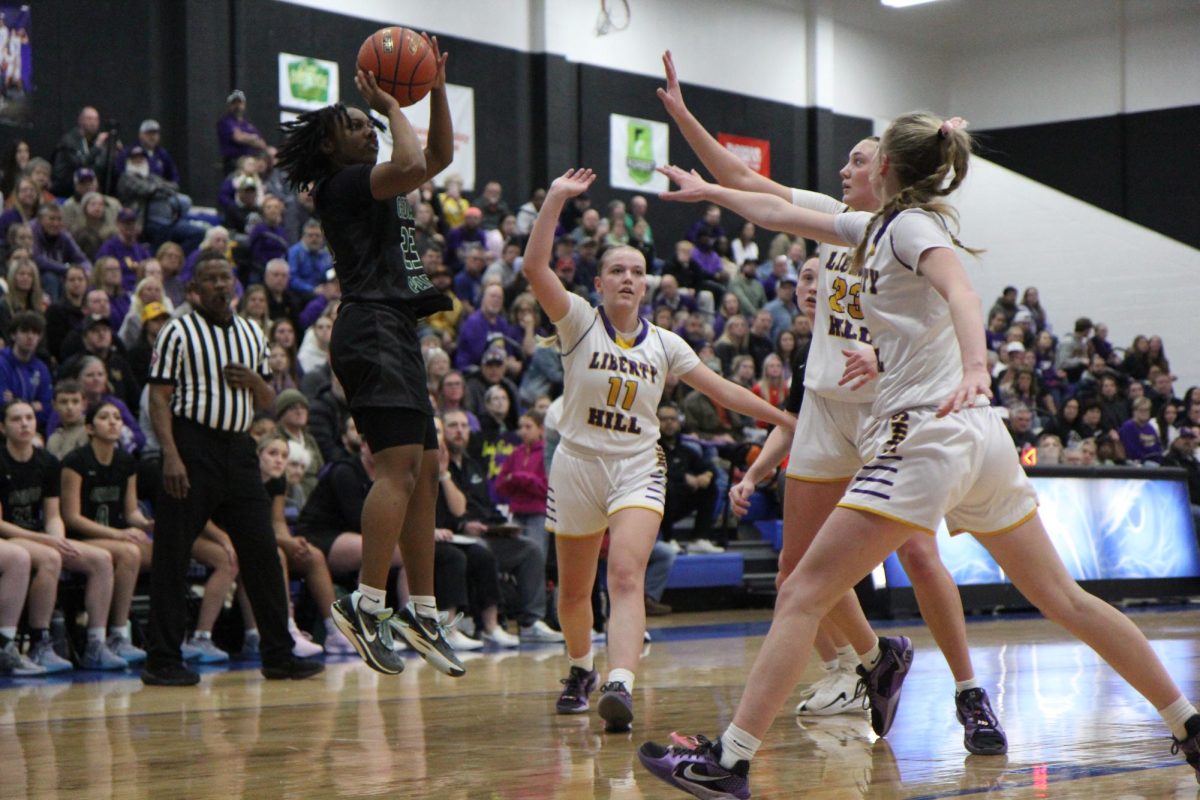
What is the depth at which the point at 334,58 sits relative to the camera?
1819 cm

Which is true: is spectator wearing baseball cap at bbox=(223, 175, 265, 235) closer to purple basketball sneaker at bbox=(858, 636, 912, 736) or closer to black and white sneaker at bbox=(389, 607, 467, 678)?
black and white sneaker at bbox=(389, 607, 467, 678)

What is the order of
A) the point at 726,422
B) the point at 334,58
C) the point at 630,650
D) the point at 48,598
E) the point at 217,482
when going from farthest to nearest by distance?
the point at 334,58 → the point at 726,422 → the point at 48,598 → the point at 217,482 → the point at 630,650

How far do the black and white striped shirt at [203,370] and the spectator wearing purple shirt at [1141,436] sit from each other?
1235cm

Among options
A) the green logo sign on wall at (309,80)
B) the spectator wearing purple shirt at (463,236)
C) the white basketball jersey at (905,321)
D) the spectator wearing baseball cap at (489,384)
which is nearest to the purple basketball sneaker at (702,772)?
the white basketball jersey at (905,321)

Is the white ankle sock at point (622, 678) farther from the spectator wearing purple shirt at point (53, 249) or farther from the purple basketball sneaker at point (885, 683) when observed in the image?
the spectator wearing purple shirt at point (53, 249)

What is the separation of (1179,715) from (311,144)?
135 inches

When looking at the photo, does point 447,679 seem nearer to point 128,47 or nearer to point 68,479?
point 68,479

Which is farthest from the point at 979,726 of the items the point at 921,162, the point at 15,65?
the point at 15,65

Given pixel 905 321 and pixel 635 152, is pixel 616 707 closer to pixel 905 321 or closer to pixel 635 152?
pixel 905 321

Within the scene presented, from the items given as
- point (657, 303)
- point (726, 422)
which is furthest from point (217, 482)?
point (657, 303)

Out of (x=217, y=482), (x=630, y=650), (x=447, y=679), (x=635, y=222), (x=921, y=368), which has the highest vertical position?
(x=635, y=222)

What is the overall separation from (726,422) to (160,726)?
885cm

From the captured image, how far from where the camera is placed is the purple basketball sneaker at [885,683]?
16.3 ft

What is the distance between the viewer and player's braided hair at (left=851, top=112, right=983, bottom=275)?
13.1 ft
